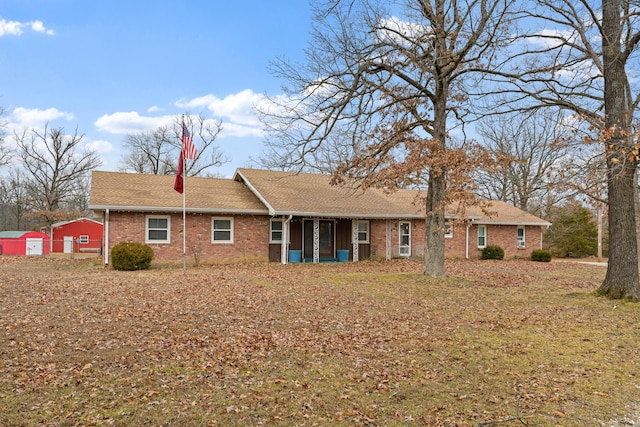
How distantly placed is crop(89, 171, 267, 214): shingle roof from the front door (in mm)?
2967

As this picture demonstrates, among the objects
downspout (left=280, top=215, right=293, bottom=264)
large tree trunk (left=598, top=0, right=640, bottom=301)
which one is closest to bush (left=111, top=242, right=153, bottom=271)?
downspout (left=280, top=215, right=293, bottom=264)

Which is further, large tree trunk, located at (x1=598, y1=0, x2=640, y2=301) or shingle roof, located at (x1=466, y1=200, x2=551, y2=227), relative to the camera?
shingle roof, located at (x1=466, y1=200, x2=551, y2=227)

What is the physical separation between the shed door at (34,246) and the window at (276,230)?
15850 millimetres

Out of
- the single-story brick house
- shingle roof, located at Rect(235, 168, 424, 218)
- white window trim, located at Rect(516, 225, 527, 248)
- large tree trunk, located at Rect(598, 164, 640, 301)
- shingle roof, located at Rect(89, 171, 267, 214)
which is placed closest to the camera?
large tree trunk, located at Rect(598, 164, 640, 301)

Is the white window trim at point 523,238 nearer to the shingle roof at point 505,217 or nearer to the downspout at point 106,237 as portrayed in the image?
the shingle roof at point 505,217

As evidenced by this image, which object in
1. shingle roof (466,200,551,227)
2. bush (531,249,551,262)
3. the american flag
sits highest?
the american flag

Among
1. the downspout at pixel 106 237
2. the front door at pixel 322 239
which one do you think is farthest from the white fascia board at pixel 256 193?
the downspout at pixel 106 237

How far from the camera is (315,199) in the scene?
22156mm

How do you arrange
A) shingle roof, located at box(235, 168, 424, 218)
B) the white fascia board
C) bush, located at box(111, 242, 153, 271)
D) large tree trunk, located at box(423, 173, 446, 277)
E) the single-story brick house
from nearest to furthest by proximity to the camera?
large tree trunk, located at box(423, 173, 446, 277), bush, located at box(111, 242, 153, 271), the single-story brick house, the white fascia board, shingle roof, located at box(235, 168, 424, 218)

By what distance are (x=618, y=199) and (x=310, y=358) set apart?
852 cm

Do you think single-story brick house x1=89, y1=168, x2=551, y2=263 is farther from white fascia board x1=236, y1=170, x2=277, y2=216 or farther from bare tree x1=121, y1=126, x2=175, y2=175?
bare tree x1=121, y1=126, x2=175, y2=175

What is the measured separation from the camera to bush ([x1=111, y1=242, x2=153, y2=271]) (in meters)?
16.3

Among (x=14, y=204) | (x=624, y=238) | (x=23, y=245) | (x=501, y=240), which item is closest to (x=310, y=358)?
(x=624, y=238)

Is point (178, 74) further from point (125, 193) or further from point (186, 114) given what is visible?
point (186, 114)
